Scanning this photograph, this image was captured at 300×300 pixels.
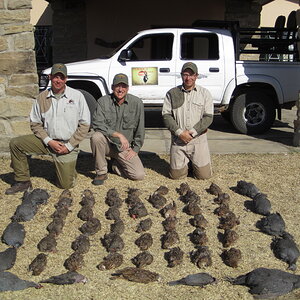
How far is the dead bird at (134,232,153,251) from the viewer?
15.2 feet

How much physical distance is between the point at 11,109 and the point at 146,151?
7.58 feet

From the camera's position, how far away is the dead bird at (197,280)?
3.99 m

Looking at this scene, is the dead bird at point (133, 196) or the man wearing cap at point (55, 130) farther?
the man wearing cap at point (55, 130)

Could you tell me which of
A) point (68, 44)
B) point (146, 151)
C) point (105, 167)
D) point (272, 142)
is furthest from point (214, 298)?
point (68, 44)

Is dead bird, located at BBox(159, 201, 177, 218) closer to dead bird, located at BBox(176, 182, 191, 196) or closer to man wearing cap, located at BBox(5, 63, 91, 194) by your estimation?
dead bird, located at BBox(176, 182, 191, 196)

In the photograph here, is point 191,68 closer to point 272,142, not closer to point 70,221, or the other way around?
point 70,221

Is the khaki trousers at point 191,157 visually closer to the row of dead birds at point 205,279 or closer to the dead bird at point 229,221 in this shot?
the dead bird at point 229,221

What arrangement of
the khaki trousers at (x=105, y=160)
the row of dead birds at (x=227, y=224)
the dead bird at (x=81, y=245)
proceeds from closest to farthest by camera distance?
the row of dead birds at (x=227, y=224), the dead bird at (x=81, y=245), the khaki trousers at (x=105, y=160)

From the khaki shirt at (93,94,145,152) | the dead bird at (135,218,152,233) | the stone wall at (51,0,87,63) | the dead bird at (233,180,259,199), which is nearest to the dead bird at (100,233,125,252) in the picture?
the dead bird at (135,218,152,233)

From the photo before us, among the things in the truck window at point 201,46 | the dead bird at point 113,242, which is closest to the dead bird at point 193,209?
the dead bird at point 113,242

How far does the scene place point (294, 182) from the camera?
6.71m

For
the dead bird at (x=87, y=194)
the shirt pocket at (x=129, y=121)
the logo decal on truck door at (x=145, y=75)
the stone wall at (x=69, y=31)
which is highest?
the stone wall at (x=69, y=31)

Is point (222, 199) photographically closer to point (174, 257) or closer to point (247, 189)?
point (247, 189)

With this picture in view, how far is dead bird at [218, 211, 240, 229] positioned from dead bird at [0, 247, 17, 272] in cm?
213
